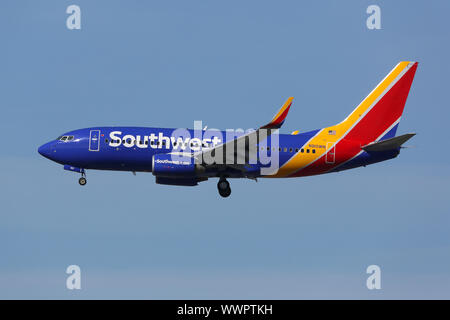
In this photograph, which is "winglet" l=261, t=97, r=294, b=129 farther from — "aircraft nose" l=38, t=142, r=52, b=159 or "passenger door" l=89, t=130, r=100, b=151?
"aircraft nose" l=38, t=142, r=52, b=159

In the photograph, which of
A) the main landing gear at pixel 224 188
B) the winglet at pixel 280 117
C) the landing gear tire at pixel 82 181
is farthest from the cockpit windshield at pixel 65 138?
the winglet at pixel 280 117

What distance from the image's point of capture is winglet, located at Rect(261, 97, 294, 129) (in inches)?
2534

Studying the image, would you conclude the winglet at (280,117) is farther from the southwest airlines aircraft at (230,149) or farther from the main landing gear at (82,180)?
the main landing gear at (82,180)

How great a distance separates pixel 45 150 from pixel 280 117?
66.6 feet

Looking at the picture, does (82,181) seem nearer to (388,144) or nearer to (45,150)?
(45,150)

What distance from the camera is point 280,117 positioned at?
6481 cm

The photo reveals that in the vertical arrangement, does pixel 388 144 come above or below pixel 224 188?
above

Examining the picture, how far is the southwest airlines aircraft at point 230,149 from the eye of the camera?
70.4 metres

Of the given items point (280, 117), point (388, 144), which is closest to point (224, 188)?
point (280, 117)

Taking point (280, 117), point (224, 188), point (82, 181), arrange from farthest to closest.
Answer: point (82, 181) → point (224, 188) → point (280, 117)

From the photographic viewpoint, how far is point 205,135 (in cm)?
7181

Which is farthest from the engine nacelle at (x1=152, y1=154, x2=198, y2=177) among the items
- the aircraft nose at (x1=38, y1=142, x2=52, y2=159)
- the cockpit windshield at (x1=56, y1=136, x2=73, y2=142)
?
the aircraft nose at (x1=38, y1=142, x2=52, y2=159)

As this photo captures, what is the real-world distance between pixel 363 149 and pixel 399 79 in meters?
7.62

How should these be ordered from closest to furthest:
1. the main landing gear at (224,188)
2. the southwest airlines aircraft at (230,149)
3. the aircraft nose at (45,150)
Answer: the southwest airlines aircraft at (230,149) → the main landing gear at (224,188) → the aircraft nose at (45,150)
